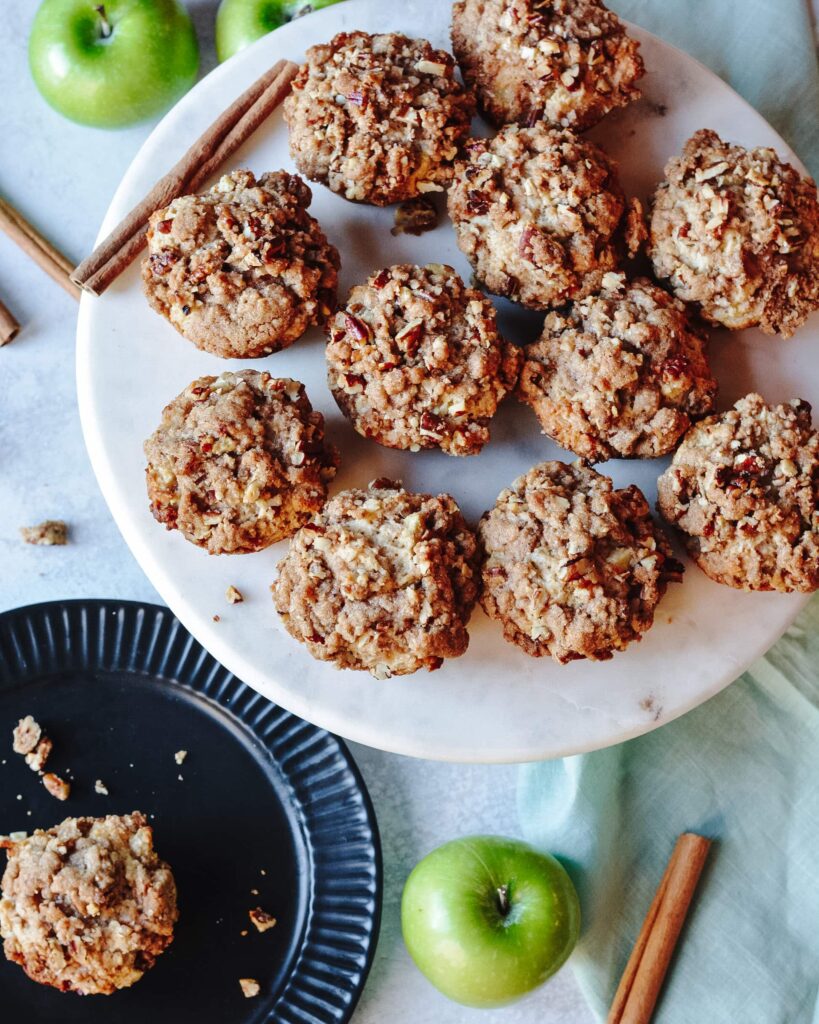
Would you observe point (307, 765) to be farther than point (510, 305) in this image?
Yes

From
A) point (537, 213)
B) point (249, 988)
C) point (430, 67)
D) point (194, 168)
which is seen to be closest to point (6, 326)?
point (194, 168)

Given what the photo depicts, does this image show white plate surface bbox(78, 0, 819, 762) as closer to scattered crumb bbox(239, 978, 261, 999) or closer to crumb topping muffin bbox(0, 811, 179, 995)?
crumb topping muffin bbox(0, 811, 179, 995)

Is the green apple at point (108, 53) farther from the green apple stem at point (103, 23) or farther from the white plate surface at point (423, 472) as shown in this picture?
the white plate surface at point (423, 472)

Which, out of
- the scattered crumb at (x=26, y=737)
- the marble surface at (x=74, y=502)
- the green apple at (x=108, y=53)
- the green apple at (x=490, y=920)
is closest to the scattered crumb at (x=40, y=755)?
the scattered crumb at (x=26, y=737)

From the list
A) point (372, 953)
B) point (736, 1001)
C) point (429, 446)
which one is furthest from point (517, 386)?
point (736, 1001)

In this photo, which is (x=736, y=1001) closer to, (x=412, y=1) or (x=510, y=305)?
(x=510, y=305)

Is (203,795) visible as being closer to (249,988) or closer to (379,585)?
(249,988)
